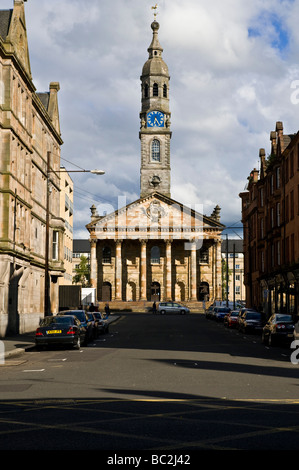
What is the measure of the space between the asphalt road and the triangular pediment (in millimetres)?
72328

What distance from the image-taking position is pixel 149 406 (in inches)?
390

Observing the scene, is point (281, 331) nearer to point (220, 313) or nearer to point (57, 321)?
point (57, 321)

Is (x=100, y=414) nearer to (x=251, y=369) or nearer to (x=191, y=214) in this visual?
(x=251, y=369)

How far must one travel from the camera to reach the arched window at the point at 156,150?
10044cm

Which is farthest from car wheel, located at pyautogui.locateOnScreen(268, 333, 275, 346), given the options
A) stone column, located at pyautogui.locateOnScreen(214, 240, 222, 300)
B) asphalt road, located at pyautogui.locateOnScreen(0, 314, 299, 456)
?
stone column, located at pyautogui.locateOnScreen(214, 240, 222, 300)

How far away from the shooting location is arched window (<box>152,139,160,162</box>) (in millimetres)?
100438

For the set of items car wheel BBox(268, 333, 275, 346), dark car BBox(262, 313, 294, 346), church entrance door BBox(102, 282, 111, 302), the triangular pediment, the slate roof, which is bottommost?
car wheel BBox(268, 333, 275, 346)

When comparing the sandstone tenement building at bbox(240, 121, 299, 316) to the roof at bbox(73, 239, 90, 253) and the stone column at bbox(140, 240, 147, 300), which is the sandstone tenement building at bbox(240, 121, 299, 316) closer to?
the stone column at bbox(140, 240, 147, 300)

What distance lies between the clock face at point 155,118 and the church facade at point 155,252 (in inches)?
408

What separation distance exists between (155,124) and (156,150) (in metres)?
4.05

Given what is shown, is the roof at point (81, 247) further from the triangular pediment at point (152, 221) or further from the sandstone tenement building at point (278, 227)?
the sandstone tenement building at point (278, 227)

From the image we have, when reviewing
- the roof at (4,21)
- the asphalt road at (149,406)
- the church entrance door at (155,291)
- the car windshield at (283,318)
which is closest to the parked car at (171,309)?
the church entrance door at (155,291)

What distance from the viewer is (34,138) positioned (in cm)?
3897
